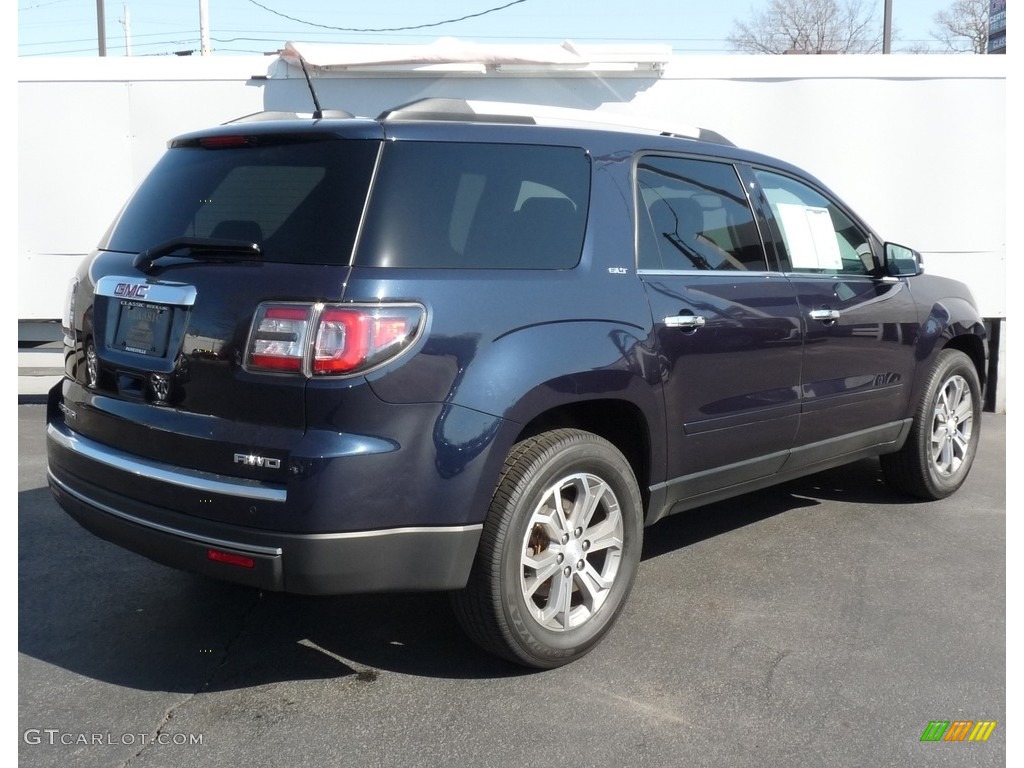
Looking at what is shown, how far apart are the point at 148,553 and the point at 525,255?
154cm

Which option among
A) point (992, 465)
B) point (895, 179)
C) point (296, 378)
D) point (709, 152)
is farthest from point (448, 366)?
point (895, 179)

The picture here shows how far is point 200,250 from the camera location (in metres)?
3.15

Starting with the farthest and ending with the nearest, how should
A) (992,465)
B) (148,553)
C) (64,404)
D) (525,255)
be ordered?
(992,465)
(64,404)
(525,255)
(148,553)

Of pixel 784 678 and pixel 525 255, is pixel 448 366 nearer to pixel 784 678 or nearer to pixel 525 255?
pixel 525 255

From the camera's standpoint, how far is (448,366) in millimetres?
3000

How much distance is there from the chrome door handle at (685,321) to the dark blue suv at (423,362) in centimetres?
1

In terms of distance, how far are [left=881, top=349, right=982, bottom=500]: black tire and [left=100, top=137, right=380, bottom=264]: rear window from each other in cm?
360

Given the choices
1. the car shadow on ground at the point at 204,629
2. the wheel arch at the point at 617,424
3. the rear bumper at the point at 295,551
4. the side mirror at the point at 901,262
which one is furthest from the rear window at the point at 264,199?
the side mirror at the point at 901,262

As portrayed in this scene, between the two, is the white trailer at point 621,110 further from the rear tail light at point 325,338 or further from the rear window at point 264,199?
the rear tail light at point 325,338

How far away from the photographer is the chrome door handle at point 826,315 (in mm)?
4520

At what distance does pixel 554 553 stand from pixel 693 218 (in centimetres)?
154

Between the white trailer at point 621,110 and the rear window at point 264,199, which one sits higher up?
the white trailer at point 621,110

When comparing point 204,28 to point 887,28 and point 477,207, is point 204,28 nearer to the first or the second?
point 887,28

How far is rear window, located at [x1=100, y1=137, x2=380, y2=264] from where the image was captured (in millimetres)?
3020
